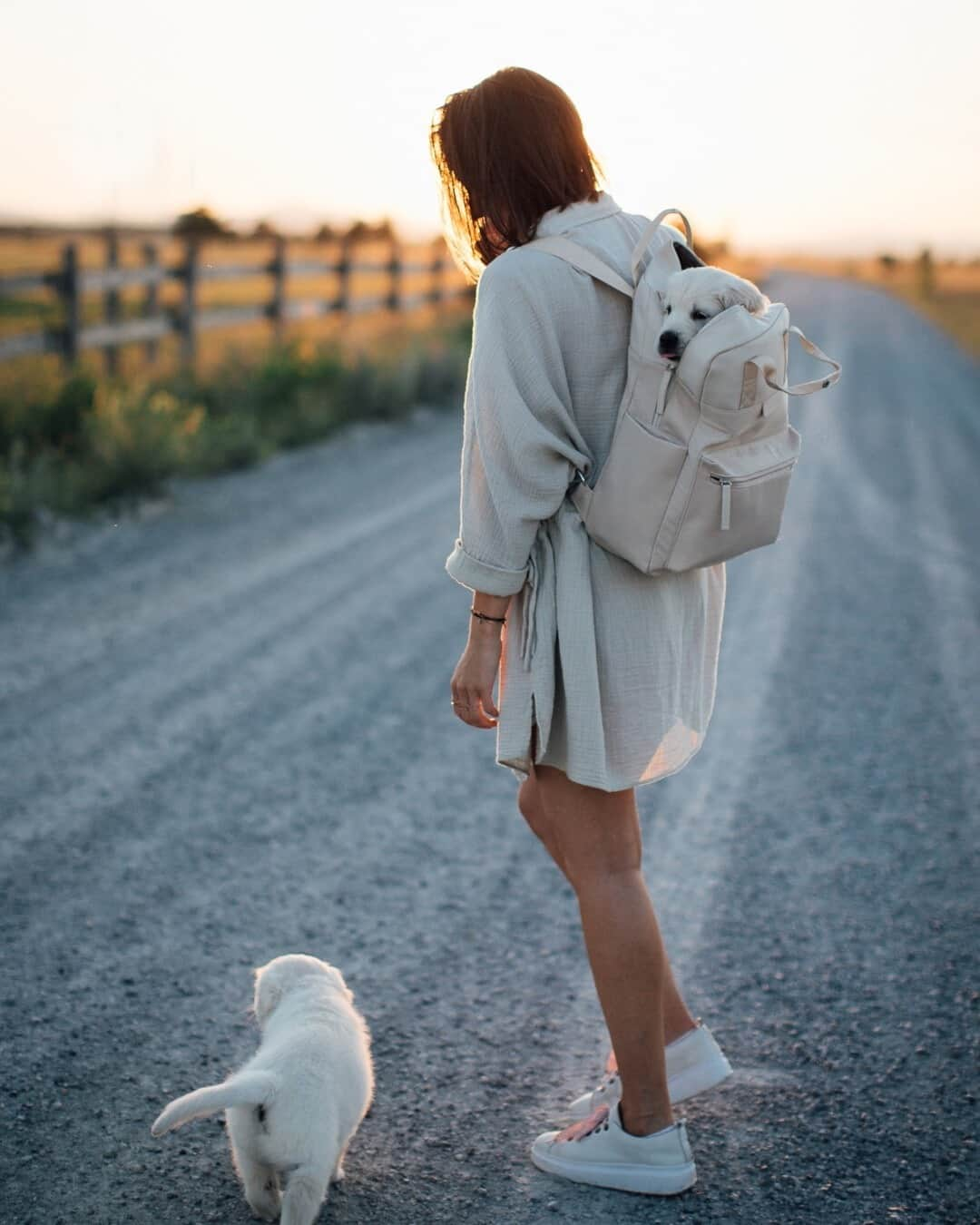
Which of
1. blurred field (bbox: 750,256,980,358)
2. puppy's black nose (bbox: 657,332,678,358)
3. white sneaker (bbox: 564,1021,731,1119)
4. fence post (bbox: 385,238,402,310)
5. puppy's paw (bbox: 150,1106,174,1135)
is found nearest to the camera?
puppy's paw (bbox: 150,1106,174,1135)

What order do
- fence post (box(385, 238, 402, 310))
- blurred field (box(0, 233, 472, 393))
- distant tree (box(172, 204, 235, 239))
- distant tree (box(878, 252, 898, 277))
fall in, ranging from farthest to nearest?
distant tree (box(878, 252, 898, 277)) < distant tree (box(172, 204, 235, 239)) < fence post (box(385, 238, 402, 310)) < blurred field (box(0, 233, 472, 393))

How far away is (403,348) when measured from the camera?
54.0 ft

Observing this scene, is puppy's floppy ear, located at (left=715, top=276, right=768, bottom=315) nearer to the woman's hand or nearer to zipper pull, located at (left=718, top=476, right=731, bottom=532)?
zipper pull, located at (left=718, top=476, right=731, bottom=532)

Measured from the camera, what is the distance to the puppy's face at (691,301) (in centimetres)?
209

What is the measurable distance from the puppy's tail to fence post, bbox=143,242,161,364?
12059 mm

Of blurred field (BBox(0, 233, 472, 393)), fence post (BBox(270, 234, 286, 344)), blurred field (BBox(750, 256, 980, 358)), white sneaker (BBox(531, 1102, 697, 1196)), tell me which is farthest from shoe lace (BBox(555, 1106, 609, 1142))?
blurred field (BBox(750, 256, 980, 358))

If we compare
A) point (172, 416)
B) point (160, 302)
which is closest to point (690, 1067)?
point (172, 416)

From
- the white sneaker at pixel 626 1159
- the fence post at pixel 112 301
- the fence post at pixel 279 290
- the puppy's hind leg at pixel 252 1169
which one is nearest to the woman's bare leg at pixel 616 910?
the white sneaker at pixel 626 1159

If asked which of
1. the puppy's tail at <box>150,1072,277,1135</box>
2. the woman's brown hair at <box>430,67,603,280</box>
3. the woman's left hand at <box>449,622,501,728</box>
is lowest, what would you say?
the puppy's tail at <box>150,1072,277,1135</box>

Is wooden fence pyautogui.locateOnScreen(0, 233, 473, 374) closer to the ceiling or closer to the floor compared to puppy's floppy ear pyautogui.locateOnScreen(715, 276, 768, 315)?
closer to the floor

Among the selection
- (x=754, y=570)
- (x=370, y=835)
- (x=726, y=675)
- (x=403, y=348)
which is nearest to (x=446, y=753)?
(x=370, y=835)

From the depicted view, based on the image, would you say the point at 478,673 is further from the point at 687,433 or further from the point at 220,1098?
the point at 220,1098

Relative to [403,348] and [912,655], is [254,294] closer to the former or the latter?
[403,348]

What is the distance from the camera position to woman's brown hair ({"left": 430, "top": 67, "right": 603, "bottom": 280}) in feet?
7.18
